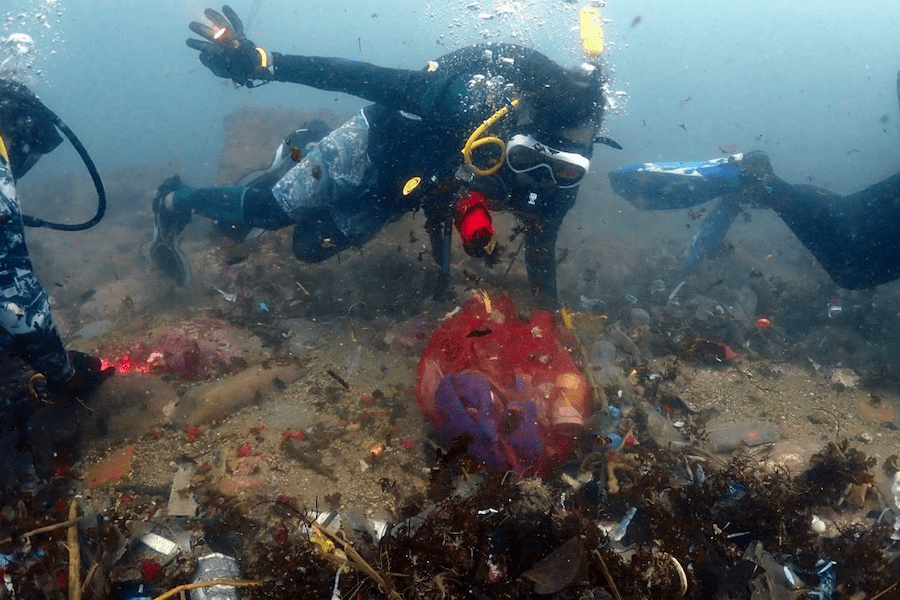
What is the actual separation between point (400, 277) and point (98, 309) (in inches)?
193

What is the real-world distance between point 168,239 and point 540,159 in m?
5.88

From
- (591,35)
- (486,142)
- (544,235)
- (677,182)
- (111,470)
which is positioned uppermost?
(591,35)

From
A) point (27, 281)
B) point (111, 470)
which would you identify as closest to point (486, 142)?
point (27, 281)

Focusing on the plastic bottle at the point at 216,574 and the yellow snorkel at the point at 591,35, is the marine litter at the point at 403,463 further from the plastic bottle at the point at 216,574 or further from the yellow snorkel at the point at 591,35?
the yellow snorkel at the point at 591,35

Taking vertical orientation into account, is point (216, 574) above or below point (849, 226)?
below

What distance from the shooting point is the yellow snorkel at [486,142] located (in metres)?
4.29

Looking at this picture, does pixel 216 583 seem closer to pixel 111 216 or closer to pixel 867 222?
pixel 867 222

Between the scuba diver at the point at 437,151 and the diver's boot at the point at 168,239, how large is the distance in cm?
51

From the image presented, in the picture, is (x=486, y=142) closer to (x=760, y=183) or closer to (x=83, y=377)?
(x=83, y=377)

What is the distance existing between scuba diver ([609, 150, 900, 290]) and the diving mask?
5108 mm

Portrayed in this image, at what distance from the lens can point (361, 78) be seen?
5.12 meters

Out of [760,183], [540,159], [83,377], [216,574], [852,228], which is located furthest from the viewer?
[760,183]

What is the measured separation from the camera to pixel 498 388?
3713mm

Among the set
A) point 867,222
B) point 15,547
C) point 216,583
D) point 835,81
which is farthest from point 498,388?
point 835,81
